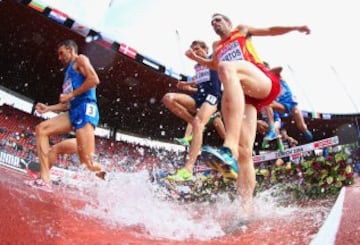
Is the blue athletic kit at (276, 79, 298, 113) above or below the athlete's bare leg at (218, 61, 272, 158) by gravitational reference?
above

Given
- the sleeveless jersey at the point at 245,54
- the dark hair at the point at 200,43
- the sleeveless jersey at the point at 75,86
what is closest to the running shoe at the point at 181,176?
the sleeveless jersey at the point at 245,54

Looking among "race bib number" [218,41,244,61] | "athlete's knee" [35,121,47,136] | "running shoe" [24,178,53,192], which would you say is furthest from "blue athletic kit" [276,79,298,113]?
"running shoe" [24,178,53,192]

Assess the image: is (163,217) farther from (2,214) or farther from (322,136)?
(322,136)

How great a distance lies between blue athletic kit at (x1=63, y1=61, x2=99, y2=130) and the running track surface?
0.91m

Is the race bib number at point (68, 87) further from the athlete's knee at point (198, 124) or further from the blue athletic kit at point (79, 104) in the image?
the athlete's knee at point (198, 124)

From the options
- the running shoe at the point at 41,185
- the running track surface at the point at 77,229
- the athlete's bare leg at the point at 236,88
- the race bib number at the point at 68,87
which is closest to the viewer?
the running track surface at the point at 77,229

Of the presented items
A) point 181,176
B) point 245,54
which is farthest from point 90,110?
point 245,54

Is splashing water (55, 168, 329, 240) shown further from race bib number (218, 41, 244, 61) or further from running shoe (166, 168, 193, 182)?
race bib number (218, 41, 244, 61)

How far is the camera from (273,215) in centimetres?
415

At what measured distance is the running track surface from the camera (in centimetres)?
216

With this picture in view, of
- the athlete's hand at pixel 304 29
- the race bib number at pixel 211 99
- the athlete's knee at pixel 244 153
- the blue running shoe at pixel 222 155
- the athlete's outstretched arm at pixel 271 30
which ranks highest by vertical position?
the athlete's outstretched arm at pixel 271 30

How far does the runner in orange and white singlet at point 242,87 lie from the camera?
8.93 ft

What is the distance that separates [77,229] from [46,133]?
6.08ft

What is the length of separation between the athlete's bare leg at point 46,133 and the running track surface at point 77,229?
525 millimetres
